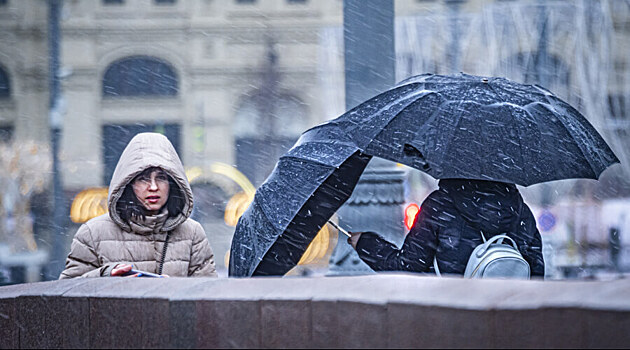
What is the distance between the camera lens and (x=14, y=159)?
79.8 feet

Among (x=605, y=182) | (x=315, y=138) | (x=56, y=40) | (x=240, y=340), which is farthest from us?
(x=605, y=182)

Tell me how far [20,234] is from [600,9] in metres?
14.3

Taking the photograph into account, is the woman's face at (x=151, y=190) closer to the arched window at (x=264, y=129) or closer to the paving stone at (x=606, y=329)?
the paving stone at (x=606, y=329)

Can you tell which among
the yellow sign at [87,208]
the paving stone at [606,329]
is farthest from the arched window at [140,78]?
the paving stone at [606,329]

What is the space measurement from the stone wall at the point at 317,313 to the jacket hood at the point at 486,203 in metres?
1.29

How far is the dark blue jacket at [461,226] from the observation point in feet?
10.7

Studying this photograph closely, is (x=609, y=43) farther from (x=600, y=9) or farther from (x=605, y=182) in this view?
(x=605, y=182)

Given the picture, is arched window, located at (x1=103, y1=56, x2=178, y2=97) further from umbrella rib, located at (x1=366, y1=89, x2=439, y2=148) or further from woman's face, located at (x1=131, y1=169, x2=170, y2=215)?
umbrella rib, located at (x1=366, y1=89, x2=439, y2=148)

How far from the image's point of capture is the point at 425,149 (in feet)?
11.6

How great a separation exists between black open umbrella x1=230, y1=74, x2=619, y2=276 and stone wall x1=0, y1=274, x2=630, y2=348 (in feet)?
4.61

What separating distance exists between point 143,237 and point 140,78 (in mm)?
29025

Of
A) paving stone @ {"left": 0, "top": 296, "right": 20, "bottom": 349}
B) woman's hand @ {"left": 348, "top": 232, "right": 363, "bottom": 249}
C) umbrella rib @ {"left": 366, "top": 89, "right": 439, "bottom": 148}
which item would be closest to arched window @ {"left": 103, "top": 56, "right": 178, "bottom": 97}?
umbrella rib @ {"left": 366, "top": 89, "right": 439, "bottom": 148}

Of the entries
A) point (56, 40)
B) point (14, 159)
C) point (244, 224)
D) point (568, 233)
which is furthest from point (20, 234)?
point (244, 224)

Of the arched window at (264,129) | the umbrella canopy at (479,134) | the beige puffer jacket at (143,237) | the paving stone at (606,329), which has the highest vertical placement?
the umbrella canopy at (479,134)
